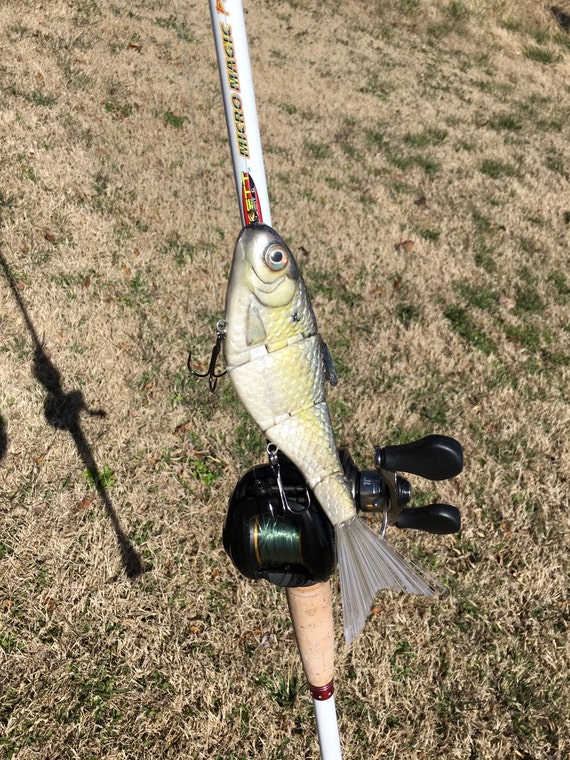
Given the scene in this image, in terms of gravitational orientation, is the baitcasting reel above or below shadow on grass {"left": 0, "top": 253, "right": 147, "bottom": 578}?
above

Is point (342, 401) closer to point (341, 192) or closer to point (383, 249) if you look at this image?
point (383, 249)

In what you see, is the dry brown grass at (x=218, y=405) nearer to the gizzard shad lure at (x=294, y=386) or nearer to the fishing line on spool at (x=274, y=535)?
the gizzard shad lure at (x=294, y=386)

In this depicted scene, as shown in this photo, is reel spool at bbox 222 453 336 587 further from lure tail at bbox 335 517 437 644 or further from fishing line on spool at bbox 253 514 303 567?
lure tail at bbox 335 517 437 644

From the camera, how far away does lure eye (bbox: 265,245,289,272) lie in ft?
4.54

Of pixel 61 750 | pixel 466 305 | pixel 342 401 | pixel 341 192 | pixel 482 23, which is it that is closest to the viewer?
pixel 61 750

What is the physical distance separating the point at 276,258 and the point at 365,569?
848 mm

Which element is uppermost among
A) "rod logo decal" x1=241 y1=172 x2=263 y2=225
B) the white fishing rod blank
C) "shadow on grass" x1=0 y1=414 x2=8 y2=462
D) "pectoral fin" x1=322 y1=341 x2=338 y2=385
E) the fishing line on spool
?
the white fishing rod blank

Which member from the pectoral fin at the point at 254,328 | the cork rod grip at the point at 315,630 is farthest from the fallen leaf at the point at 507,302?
the pectoral fin at the point at 254,328

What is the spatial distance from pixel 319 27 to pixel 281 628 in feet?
46.8

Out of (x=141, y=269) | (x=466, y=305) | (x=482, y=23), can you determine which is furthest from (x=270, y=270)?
(x=482, y=23)

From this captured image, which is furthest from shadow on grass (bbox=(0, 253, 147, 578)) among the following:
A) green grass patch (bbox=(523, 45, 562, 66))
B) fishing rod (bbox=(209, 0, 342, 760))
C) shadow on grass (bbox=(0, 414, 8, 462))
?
green grass patch (bbox=(523, 45, 562, 66))

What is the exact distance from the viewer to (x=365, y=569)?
5.24 feet

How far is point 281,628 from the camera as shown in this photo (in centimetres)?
337

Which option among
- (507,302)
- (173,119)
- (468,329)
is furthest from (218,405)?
(173,119)
